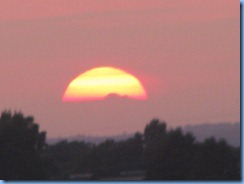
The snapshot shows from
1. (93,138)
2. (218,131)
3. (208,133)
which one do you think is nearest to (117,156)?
(93,138)

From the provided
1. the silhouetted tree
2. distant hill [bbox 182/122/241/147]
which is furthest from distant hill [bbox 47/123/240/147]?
the silhouetted tree

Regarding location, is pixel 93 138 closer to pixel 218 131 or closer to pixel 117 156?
pixel 117 156

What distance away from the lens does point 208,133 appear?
33.2ft

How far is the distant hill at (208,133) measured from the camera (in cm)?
976

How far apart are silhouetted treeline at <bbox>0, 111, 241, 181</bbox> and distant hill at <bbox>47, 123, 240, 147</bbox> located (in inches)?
2.1

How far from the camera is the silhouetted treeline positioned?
9977mm

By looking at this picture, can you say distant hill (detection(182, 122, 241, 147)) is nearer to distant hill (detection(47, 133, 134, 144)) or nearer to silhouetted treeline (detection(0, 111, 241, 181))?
silhouetted treeline (detection(0, 111, 241, 181))

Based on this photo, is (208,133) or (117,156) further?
(117,156)

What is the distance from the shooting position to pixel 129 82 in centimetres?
1052

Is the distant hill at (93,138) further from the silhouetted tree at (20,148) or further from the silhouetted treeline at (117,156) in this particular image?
the silhouetted tree at (20,148)

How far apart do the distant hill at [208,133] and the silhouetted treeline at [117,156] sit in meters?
0.05

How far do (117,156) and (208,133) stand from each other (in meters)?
1.12

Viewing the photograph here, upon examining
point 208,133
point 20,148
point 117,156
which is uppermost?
point 208,133

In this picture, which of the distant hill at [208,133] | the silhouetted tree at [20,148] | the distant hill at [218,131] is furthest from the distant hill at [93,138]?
the distant hill at [218,131]
